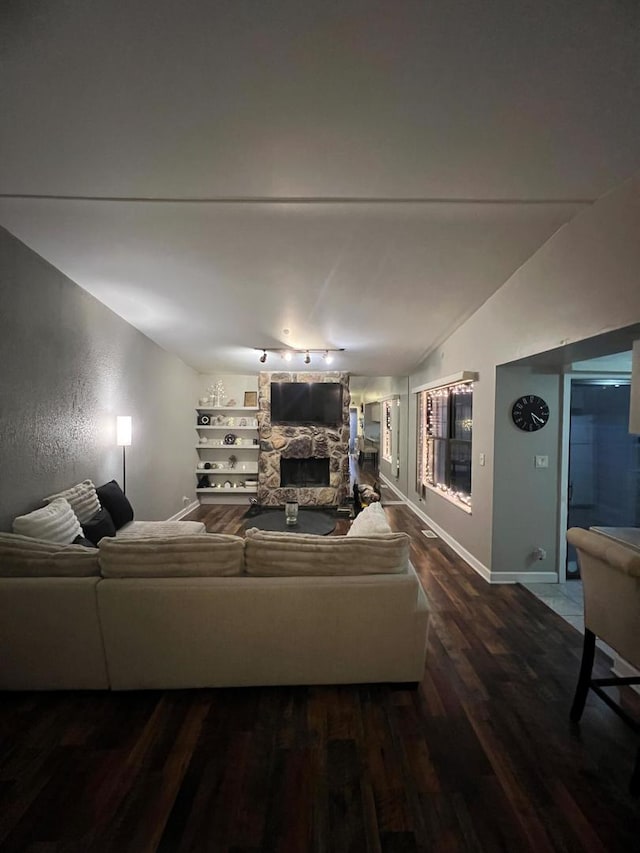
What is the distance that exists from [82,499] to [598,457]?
4815 mm

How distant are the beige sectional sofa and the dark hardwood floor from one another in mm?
139

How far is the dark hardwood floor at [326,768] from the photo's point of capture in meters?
1.21

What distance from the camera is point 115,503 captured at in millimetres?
3305

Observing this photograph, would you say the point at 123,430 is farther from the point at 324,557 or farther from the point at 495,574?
the point at 495,574

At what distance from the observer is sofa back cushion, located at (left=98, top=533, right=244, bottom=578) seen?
1.81 m

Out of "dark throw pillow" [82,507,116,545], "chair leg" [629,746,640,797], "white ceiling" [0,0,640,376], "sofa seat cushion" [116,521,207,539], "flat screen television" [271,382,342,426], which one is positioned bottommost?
"chair leg" [629,746,640,797]

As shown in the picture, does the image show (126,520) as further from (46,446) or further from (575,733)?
(575,733)

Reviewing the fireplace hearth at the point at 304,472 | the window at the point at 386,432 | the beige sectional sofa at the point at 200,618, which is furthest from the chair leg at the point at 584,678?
the window at the point at 386,432

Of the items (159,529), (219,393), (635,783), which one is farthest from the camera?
(219,393)

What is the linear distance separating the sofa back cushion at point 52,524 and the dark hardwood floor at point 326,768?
88cm

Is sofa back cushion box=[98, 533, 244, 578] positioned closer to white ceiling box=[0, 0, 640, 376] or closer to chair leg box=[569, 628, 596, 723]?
chair leg box=[569, 628, 596, 723]

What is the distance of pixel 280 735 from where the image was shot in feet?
5.19

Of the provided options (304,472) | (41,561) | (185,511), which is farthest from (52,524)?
(304,472)

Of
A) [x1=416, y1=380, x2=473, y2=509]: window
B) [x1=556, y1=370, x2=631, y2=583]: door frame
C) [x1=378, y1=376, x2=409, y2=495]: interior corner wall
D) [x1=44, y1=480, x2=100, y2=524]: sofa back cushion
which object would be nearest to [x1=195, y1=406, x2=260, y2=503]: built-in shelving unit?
[x1=378, y1=376, x2=409, y2=495]: interior corner wall
